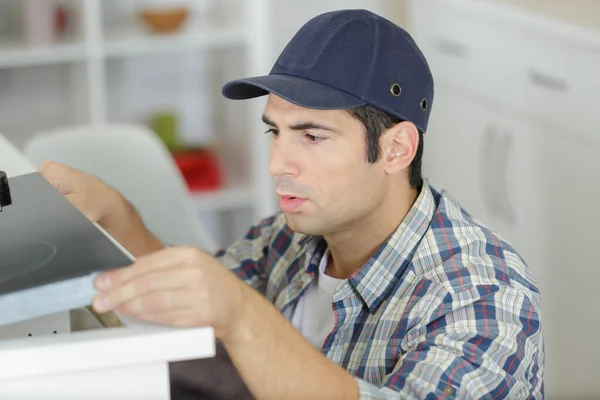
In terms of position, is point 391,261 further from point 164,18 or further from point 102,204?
point 164,18

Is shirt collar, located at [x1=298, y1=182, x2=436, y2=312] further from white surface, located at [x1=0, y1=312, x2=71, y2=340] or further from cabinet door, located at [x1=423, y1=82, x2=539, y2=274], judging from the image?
cabinet door, located at [x1=423, y1=82, x2=539, y2=274]

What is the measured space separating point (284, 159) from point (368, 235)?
0.67 ft

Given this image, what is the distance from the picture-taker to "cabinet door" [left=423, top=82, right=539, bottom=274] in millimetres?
2557

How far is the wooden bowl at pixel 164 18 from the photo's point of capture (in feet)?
10.6

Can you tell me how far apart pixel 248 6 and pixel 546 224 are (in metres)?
1.26

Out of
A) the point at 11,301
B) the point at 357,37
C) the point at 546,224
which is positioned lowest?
the point at 546,224

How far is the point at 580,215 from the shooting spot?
2381mm

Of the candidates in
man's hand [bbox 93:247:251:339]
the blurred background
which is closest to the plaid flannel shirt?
man's hand [bbox 93:247:251:339]

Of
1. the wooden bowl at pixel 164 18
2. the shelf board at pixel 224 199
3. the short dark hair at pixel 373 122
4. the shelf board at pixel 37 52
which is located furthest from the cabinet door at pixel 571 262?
the shelf board at pixel 37 52

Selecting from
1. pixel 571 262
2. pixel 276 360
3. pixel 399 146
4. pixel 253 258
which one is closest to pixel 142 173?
pixel 253 258

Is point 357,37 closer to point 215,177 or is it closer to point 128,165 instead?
point 128,165

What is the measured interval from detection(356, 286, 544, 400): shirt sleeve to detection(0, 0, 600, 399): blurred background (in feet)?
3.42

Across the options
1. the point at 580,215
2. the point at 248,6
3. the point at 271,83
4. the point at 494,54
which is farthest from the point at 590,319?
the point at 248,6

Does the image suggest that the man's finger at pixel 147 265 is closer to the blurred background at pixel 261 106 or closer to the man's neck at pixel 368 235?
the man's neck at pixel 368 235
